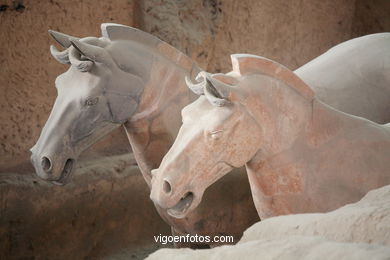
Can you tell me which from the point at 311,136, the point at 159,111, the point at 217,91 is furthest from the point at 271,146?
the point at 159,111

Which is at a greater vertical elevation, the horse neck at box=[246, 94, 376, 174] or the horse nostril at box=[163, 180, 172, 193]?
the horse neck at box=[246, 94, 376, 174]

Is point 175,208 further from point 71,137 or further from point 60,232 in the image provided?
point 60,232

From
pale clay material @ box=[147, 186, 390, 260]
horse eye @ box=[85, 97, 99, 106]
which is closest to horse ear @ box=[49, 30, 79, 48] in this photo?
horse eye @ box=[85, 97, 99, 106]

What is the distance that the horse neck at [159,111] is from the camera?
9.14 ft

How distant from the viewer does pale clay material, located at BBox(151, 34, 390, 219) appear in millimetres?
2223

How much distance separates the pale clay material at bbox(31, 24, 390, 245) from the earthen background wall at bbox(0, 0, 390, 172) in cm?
102

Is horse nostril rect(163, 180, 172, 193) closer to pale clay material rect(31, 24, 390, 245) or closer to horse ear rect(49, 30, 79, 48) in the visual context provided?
pale clay material rect(31, 24, 390, 245)

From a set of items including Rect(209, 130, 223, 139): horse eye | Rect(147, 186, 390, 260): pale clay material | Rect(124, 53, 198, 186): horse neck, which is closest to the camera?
Rect(147, 186, 390, 260): pale clay material

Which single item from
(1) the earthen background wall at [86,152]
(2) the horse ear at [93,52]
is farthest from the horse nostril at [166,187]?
(1) the earthen background wall at [86,152]

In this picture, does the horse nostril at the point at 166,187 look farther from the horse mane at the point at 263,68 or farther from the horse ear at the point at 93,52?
the horse ear at the point at 93,52

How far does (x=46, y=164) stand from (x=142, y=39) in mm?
580

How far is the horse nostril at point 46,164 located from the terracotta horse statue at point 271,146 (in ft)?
1.64

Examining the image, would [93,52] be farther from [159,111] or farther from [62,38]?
[159,111]

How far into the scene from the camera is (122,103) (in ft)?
8.89
